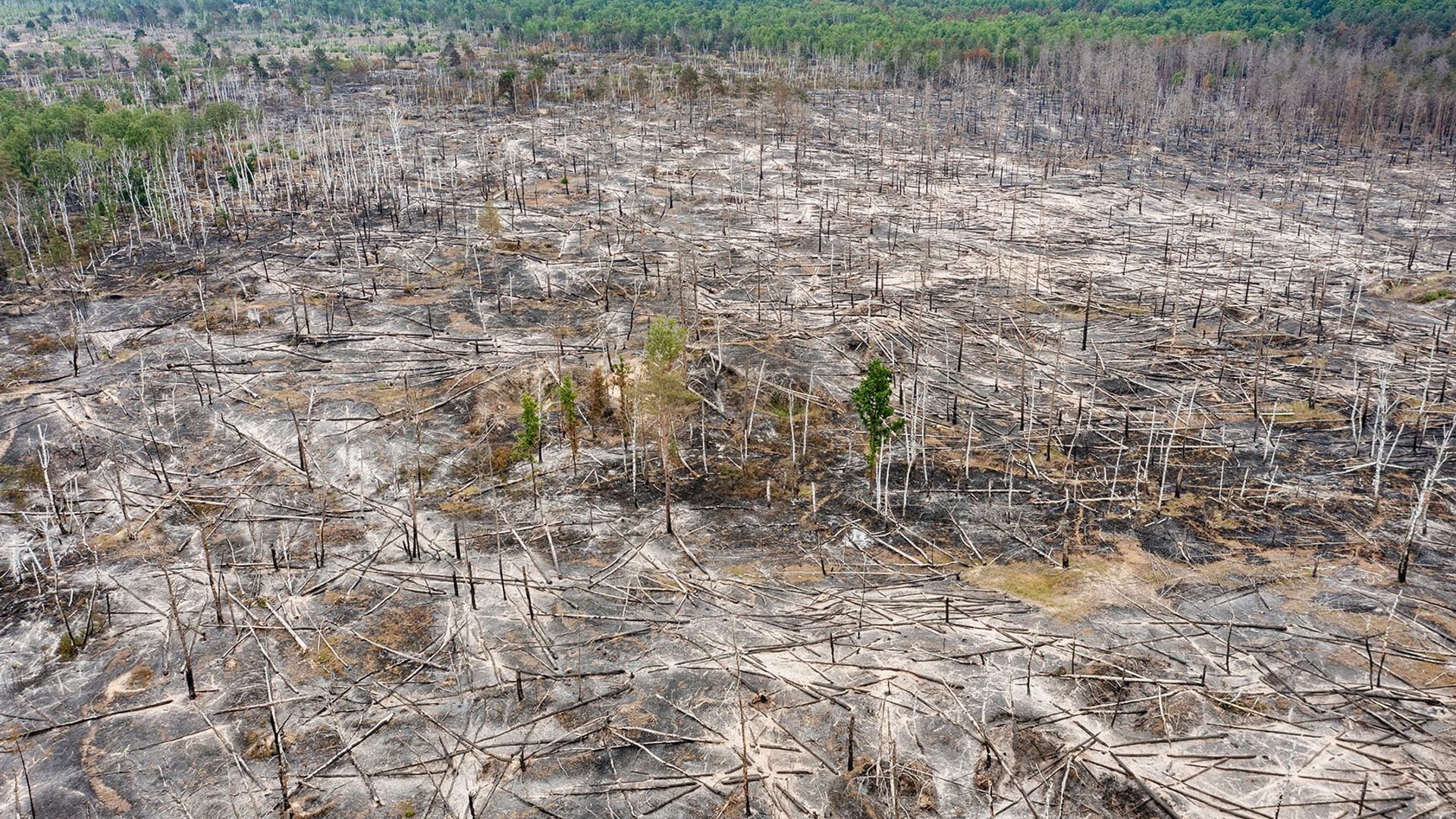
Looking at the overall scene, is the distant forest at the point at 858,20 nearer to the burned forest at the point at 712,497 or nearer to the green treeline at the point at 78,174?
the burned forest at the point at 712,497

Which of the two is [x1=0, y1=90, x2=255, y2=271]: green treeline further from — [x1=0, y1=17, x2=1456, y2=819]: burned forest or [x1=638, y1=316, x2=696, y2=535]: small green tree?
[x1=638, y1=316, x2=696, y2=535]: small green tree

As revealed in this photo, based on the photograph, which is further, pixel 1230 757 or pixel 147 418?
pixel 147 418

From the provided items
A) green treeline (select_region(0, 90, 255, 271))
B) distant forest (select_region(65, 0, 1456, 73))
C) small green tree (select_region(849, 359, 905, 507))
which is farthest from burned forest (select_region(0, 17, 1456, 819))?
distant forest (select_region(65, 0, 1456, 73))

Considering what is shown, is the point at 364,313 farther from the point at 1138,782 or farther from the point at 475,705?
Answer: the point at 1138,782

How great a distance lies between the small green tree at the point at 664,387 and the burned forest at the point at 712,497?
0.21 m

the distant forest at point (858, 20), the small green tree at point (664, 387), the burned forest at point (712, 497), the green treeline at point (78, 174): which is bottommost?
the burned forest at point (712, 497)

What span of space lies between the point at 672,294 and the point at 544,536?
17254 millimetres

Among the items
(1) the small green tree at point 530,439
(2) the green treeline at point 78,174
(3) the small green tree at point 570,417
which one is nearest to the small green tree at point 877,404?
(3) the small green tree at point 570,417

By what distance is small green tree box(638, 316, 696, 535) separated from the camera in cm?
2581

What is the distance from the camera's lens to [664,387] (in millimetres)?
25812

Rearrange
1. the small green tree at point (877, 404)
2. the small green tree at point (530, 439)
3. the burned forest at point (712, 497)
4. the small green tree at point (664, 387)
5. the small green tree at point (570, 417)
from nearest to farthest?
the burned forest at point (712, 497) < the small green tree at point (877, 404) < the small green tree at point (664, 387) < the small green tree at point (530, 439) < the small green tree at point (570, 417)

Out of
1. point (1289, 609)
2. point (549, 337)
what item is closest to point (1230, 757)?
point (1289, 609)

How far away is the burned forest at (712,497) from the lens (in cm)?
1786

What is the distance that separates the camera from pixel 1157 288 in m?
41.5
